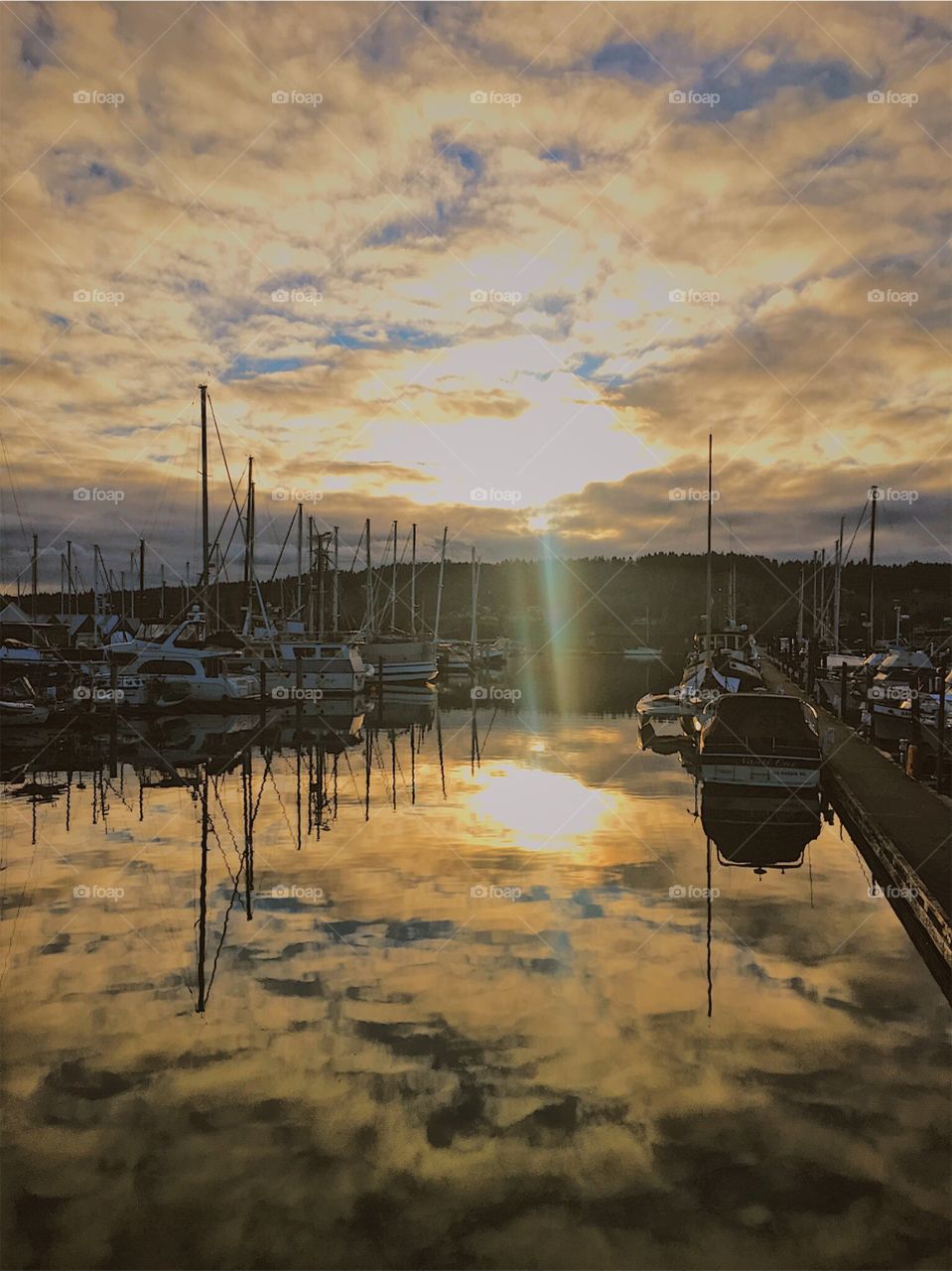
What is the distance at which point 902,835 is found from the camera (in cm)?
1800

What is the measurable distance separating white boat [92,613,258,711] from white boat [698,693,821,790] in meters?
29.9

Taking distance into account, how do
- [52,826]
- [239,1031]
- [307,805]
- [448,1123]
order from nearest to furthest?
[448,1123], [239,1031], [52,826], [307,805]

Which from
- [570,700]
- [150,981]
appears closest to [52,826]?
[150,981]

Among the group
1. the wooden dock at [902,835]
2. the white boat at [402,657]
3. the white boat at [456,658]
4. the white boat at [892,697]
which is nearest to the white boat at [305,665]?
the white boat at [402,657]

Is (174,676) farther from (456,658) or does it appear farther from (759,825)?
(456,658)

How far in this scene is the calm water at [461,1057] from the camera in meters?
7.12

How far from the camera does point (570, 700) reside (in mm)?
62344

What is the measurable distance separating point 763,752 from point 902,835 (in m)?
5.53

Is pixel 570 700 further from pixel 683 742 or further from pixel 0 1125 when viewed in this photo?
pixel 0 1125

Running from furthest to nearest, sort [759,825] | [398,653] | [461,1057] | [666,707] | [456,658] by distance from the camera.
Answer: [456,658]
[398,653]
[666,707]
[759,825]
[461,1057]

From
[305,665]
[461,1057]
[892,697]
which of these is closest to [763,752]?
[461,1057]

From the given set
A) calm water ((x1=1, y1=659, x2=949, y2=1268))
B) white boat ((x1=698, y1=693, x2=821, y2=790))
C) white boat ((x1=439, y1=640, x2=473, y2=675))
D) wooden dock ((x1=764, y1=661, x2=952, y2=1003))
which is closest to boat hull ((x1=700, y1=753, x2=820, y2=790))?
white boat ((x1=698, y1=693, x2=821, y2=790))

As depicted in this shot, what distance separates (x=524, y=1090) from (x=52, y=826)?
15601 mm

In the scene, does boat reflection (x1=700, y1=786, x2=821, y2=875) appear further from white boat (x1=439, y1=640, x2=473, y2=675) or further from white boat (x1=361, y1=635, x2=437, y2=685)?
white boat (x1=439, y1=640, x2=473, y2=675)
